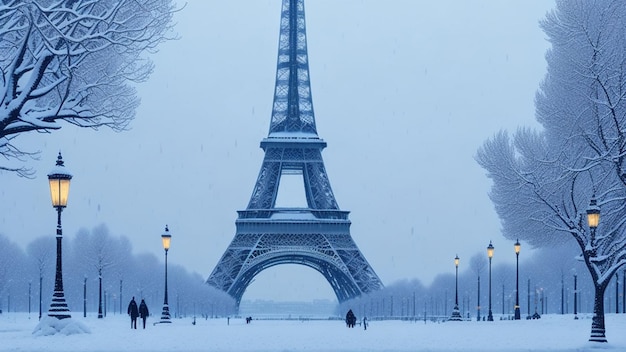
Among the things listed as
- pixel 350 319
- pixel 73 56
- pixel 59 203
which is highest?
pixel 73 56

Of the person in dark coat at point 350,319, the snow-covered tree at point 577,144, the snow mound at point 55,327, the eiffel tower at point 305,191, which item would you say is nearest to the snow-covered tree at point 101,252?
the eiffel tower at point 305,191

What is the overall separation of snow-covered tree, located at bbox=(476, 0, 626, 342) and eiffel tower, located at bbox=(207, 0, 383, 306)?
44377mm

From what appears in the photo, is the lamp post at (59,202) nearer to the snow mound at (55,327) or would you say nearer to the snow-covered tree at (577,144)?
the snow mound at (55,327)

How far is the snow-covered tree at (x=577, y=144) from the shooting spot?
33.2 m

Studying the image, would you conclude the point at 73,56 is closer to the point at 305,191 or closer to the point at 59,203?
the point at 59,203

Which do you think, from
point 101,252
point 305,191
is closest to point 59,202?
point 305,191

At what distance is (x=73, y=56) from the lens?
23.2 m

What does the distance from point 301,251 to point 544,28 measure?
5860cm

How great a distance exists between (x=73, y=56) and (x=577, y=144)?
24.5m

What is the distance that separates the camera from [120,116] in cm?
2661

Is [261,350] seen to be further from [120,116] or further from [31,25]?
[31,25]

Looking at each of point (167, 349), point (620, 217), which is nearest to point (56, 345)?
point (167, 349)

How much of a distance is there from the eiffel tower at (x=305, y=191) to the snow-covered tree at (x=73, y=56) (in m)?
63.7

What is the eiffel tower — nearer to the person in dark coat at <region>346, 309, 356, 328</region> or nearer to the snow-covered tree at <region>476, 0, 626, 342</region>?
the person in dark coat at <region>346, 309, 356, 328</region>
